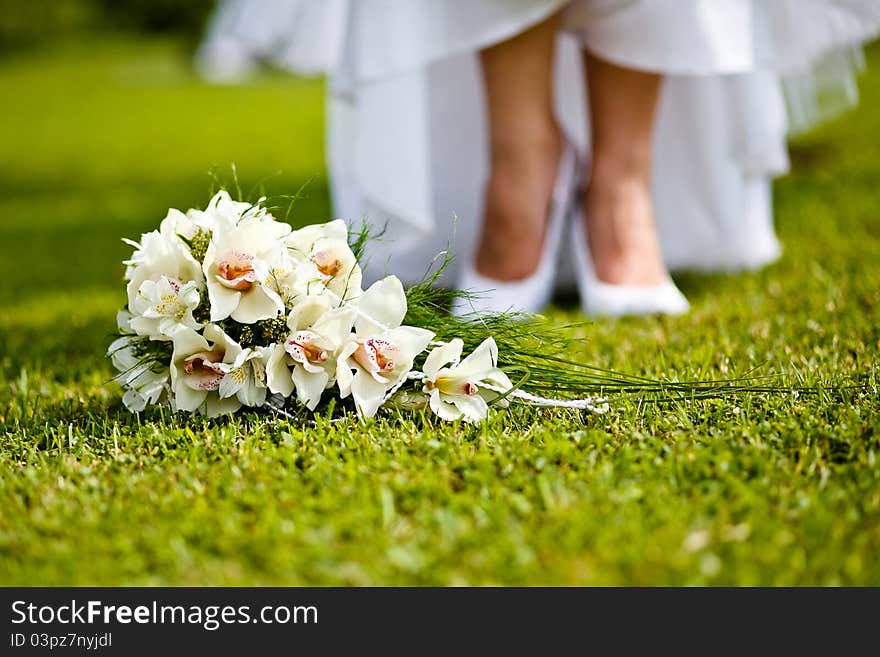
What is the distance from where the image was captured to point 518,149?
205cm

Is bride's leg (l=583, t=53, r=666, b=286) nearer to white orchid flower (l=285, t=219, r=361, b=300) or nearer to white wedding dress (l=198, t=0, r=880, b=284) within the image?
white wedding dress (l=198, t=0, r=880, b=284)

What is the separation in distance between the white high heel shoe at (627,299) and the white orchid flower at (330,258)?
30.8 inches

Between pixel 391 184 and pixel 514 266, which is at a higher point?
pixel 391 184

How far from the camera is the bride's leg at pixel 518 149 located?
2027mm

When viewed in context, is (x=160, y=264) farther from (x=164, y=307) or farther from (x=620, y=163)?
(x=620, y=163)

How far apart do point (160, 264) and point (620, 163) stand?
3.94 ft

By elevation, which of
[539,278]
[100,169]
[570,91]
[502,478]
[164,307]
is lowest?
[100,169]

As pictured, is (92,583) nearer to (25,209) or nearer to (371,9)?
(371,9)

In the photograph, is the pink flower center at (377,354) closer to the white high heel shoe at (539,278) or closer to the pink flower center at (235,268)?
the pink flower center at (235,268)

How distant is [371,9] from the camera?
195 centimetres

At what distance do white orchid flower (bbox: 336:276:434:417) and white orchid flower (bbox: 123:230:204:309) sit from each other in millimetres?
A: 227

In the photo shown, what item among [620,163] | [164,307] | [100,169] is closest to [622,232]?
[620,163]
